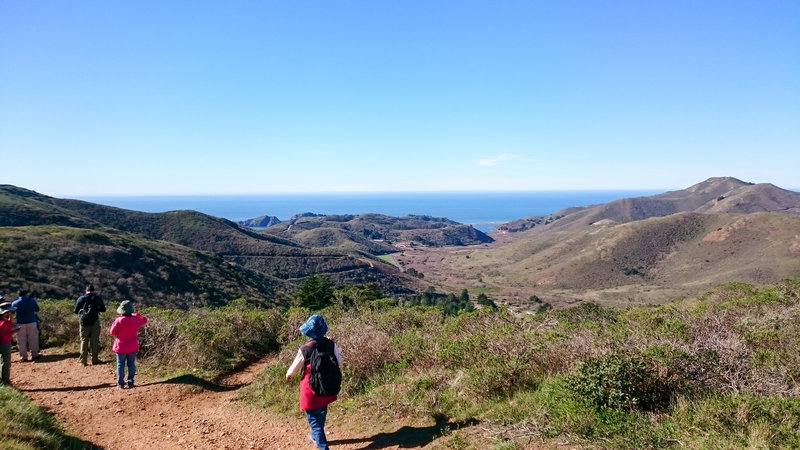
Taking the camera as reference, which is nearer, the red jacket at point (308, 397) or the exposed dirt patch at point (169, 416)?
the red jacket at point (308, 397)

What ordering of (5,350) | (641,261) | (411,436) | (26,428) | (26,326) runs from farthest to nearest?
(641,261) → (26,326) → (5,350) → (411,436) → (26,428)

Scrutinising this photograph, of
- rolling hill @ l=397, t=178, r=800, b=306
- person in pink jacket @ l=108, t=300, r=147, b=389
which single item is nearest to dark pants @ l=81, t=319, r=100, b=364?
person in pink jacket @ l=108, t=300, r=147, b=389

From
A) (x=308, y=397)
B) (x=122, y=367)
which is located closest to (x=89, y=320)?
(x=122, y=367)

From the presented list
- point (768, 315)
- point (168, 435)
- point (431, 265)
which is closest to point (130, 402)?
point (168, 435)

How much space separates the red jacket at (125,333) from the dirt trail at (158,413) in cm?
76

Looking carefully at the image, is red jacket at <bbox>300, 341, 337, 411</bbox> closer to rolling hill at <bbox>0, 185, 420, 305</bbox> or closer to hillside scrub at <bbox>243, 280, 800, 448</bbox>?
hillside scrub at <bbox>243, 280, 800, 448</bbox>

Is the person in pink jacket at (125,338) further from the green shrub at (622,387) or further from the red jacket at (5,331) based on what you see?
the green shrub at (622,387)

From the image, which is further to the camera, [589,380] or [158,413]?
[158,413]

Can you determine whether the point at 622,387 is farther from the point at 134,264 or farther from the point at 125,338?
the point at 134,264

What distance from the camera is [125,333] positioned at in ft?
24.3

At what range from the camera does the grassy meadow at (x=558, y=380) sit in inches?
159

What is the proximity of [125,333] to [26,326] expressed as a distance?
359 centimetres

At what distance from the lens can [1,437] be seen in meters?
4.23

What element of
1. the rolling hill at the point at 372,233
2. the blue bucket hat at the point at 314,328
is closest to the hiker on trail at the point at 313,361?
the blue bucket hat at the point at 314,328
